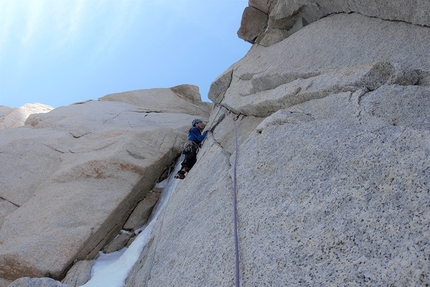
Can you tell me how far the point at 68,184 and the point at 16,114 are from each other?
59.7 feet

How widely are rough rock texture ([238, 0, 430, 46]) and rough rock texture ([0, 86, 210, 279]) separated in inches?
189

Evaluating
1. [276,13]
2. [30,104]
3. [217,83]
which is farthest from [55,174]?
[30,104]

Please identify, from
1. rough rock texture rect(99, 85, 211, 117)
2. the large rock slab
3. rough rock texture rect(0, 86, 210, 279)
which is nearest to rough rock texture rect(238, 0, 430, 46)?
the large rock slab

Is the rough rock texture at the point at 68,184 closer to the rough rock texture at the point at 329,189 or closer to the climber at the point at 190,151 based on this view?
the climber at the point at 190,151

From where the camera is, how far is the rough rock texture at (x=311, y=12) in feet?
19.4

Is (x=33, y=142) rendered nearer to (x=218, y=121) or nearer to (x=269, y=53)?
(x=218, y=121)

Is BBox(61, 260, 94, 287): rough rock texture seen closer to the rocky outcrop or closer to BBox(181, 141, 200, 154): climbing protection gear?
the rocky outcrop

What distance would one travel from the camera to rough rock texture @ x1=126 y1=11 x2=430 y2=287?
2.71 metres

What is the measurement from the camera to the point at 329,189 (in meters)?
3.44

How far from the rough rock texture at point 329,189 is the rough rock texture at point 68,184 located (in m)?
2.12

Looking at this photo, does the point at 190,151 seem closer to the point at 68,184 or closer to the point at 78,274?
the point at 68,184

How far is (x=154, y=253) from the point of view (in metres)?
5.84

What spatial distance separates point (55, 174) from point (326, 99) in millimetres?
7618

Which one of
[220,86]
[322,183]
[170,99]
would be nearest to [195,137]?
[220,86]
